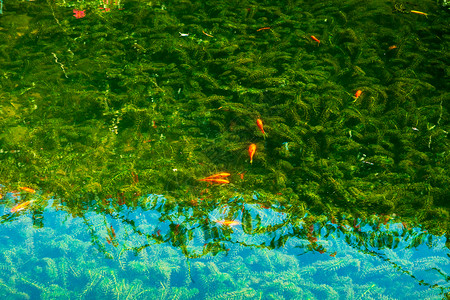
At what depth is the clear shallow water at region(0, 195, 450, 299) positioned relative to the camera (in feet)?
5.44

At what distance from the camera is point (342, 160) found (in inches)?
82.4

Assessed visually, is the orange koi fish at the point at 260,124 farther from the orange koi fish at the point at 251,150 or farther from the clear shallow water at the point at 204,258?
the clear shallow water at the point at 204,258

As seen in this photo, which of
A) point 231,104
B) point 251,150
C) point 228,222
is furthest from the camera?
Answer: point 231,104

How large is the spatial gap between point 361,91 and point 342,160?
52cm

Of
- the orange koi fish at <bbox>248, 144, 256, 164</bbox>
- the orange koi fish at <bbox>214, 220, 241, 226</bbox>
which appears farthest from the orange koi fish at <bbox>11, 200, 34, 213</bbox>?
the orange koi fish at <bbox>248, 144, 256, 164</bbox>

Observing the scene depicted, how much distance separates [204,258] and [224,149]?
66cm

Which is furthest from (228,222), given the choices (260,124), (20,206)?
(20,206)

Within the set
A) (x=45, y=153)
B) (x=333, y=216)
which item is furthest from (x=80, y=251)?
(x=333, y=216)

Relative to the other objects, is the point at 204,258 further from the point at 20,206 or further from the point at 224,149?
the point at 20,206

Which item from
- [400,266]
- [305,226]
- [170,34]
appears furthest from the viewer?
[170,34]

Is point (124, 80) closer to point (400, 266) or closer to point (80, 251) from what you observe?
point (80, 251)

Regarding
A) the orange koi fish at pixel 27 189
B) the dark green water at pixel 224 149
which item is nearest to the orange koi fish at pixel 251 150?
the dark green water at pixel 224 149

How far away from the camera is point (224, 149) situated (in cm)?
216

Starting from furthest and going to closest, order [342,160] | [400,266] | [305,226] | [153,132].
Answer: [153,132] < [342,160] < [305,226] < [400,266]
